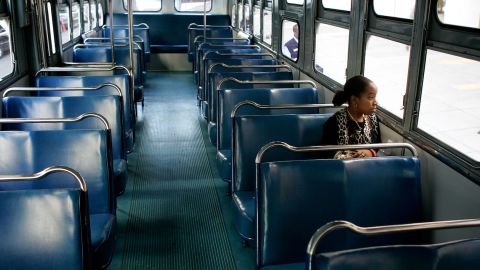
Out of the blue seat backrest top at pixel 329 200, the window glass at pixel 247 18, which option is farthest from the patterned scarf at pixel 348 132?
the window glass at pixel 247 18

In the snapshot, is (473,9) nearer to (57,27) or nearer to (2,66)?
(2,66)

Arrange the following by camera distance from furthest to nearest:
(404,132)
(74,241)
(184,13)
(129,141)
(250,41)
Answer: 1. (184,13)
2. (250,41)
3. (129,141)
4. (404,132)
5. (74,241)

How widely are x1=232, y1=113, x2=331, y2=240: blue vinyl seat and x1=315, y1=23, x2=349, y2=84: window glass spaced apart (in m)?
0.93

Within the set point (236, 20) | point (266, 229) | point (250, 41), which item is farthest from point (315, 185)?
point (236, 20)

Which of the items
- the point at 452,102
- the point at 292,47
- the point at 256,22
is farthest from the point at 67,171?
the point at 256,22

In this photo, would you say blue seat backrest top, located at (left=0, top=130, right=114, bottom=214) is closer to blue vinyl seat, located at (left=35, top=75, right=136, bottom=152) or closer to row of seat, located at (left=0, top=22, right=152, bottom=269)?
row of seat, located at (left=0, top=22, right=152, bottom=269)

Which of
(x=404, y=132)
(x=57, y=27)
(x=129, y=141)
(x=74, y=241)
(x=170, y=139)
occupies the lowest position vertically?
(x=170, y=139)

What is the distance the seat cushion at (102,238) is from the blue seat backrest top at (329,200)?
31.5 inches

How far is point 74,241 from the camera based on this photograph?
191 cm

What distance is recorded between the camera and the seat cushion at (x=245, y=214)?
9.07 ft

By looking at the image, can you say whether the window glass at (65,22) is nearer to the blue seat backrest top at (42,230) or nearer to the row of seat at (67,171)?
the row of seat at (67,171)

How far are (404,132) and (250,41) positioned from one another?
5593 mm

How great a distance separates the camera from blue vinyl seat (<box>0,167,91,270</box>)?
1863mm

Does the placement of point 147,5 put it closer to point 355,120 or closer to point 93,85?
point 93,85
